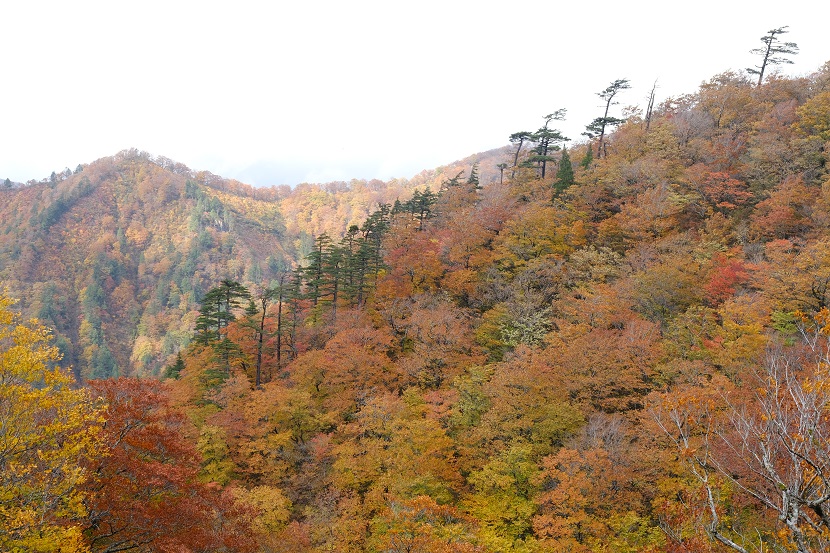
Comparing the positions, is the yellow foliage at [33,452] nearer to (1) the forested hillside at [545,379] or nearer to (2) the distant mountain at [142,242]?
(1) the forested hillside at [545,379]

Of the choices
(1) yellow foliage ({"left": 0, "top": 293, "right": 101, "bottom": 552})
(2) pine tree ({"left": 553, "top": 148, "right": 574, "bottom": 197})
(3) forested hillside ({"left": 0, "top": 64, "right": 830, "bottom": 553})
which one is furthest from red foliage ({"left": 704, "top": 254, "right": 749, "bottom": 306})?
(1) yellow foliage ({"left": 0, "top": 293, "right": 101, "bottom": 552})

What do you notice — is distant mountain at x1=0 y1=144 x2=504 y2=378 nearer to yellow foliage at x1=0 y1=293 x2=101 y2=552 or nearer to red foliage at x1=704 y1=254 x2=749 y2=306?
yellow foliage at x1=0 y1=293 x2=101 y2=552

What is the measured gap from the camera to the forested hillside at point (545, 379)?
13.9 meters

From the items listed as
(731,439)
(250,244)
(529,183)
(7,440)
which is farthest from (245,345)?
(250,244)

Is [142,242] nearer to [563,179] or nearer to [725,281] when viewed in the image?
[563,179]

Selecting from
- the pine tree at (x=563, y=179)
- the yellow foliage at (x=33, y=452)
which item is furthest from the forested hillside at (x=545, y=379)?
the yellow foliage at (x=33, y=452)

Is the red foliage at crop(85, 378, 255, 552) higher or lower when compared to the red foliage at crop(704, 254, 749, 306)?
lower

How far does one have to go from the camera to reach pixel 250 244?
160500 millimetres

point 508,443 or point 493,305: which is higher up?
point 493,305

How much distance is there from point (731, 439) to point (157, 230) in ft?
576

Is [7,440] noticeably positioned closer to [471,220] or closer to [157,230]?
[471,220]

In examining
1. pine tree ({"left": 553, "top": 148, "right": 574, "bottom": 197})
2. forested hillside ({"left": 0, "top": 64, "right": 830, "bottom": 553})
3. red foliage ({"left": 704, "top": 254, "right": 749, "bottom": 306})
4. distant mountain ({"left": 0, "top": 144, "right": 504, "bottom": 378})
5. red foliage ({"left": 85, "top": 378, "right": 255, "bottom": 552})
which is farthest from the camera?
distant mountain ({"left": 0, "top": 144, "right": 504, "bottom": 378})

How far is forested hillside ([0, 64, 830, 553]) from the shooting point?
13914 millimetres

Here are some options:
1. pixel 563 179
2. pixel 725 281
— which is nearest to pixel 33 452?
pixel 725 281
